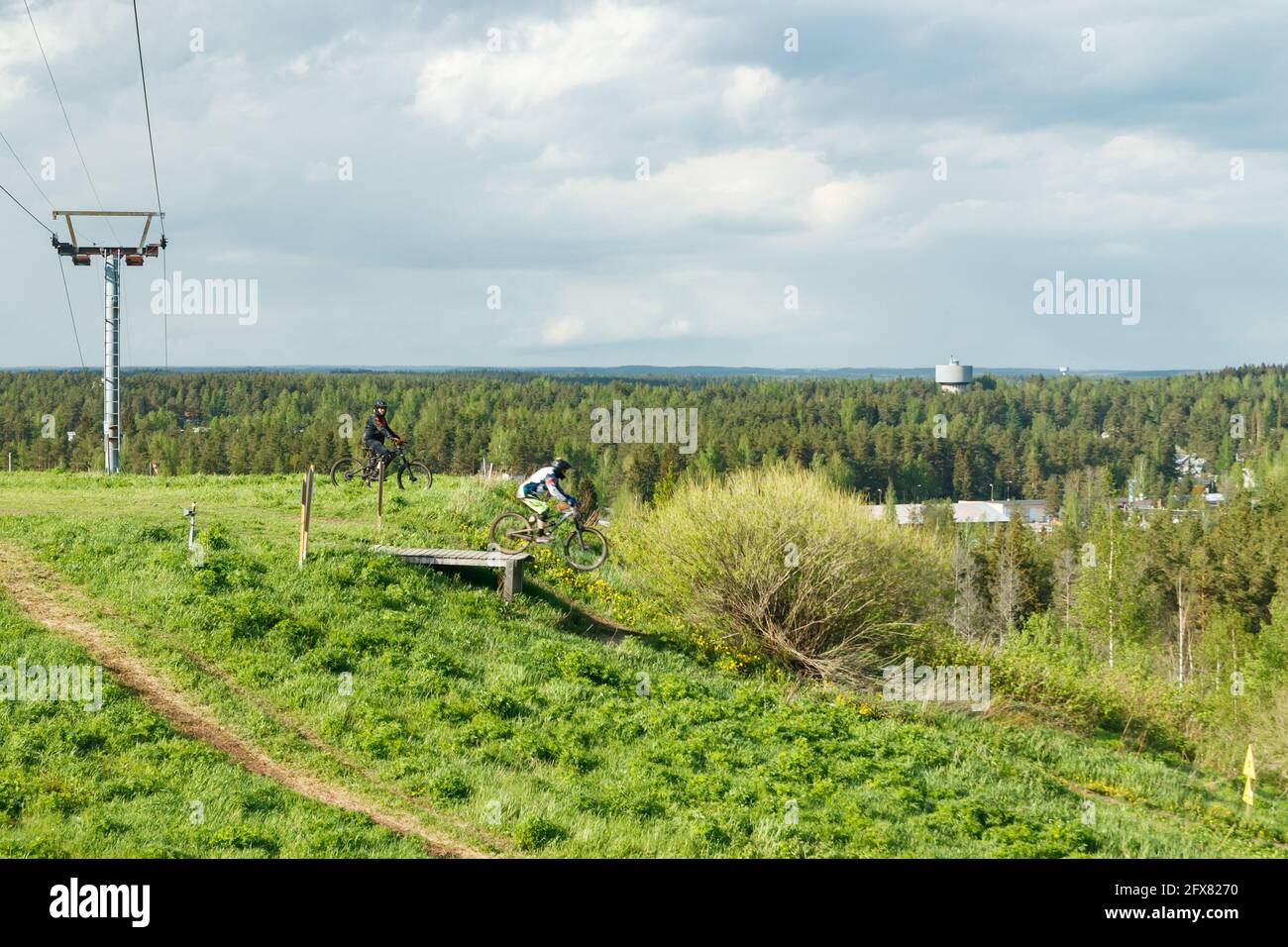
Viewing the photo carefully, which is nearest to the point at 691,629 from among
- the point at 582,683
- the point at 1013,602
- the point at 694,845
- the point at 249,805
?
the point at 582,683

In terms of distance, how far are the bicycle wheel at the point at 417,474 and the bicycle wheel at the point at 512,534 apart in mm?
4571

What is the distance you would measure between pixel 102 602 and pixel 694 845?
10322 mm

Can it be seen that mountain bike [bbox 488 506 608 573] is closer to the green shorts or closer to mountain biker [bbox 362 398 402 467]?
the green shorts

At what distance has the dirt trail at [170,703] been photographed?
1142 centimetres

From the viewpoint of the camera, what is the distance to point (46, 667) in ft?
45.0

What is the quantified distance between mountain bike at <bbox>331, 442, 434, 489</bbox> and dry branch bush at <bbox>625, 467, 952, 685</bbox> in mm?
5757

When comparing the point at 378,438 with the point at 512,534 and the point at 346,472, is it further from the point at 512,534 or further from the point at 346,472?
the point at 512,534

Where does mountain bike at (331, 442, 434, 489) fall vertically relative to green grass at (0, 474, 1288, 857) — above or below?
above

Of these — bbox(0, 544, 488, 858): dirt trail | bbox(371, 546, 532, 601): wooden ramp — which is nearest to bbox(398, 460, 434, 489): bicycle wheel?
bbox(371, 546, 532, 601): wooden ramp

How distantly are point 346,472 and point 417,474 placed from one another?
1.86 meters

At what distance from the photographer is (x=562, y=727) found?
14.5 meters

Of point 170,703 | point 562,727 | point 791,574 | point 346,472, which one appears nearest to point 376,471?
point 346,472

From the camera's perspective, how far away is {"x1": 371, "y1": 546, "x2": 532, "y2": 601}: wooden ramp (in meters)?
19.6

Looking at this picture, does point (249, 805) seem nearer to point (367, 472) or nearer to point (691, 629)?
point (691, 629)
